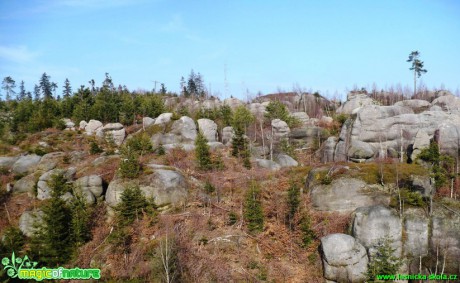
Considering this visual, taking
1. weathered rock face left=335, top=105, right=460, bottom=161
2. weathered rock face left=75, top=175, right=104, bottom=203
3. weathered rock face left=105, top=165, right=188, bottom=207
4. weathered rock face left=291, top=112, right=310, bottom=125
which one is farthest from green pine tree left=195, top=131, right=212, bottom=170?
weathered rock face left=291, top=112, right=310, bottom=125

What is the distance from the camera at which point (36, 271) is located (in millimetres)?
14625

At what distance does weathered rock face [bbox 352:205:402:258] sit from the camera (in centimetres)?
1577

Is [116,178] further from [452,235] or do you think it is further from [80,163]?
[452,235]

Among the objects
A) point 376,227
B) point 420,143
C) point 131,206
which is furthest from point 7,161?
point 420,143

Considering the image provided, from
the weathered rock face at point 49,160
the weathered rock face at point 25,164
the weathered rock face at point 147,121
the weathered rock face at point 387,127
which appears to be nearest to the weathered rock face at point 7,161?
the weathered rock face at point 25,164

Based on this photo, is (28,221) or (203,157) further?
(203,157)

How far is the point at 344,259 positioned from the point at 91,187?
15612 millimetres

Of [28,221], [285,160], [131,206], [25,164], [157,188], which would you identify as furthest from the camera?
[285,160]

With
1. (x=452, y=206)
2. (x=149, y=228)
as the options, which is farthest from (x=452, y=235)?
(x=149, y=228)

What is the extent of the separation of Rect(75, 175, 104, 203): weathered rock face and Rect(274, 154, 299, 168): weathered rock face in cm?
1478

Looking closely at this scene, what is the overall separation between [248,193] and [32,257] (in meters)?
11.2

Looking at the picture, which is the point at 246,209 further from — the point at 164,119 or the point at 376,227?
the point at 164,119

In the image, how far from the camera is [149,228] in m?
18.1

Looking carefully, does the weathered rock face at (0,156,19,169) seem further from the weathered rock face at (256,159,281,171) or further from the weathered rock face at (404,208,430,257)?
the weathered rock face at (404,208,430,257)
